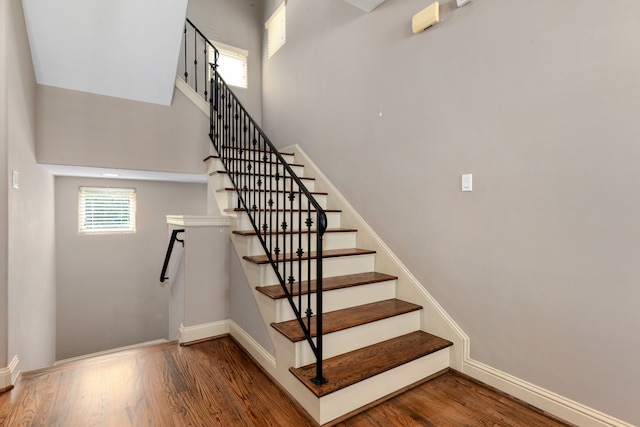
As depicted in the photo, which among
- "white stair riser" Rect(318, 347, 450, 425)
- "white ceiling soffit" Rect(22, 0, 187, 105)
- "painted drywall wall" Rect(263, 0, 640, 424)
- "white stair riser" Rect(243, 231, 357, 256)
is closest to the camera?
"painted drywall wall" Rect(263, 0, 640, 424)

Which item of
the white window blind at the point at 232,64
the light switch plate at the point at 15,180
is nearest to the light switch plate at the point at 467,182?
→ the light switch plate at the point at 15,180

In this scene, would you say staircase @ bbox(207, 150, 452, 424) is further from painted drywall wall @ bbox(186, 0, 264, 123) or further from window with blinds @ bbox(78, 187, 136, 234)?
painted drywall wall @ bbox(186, 0, 264, 123)

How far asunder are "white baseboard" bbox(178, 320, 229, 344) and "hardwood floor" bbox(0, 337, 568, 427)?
34cm

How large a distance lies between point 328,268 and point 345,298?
0.31 m

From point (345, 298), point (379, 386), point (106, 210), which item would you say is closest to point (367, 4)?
point (345, 298)

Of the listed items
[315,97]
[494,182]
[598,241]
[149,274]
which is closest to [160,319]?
[149,274]

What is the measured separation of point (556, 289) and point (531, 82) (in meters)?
1.16

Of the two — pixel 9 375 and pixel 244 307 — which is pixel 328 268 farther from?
pixel 9 375

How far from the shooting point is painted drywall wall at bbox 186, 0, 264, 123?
180 inches

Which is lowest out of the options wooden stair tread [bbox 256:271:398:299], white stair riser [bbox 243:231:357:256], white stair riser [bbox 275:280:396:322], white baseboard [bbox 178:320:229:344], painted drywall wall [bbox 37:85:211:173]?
white baseboard [bbox 178:320:229:344]

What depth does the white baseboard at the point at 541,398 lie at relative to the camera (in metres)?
1.53

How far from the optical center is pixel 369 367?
1809 mm

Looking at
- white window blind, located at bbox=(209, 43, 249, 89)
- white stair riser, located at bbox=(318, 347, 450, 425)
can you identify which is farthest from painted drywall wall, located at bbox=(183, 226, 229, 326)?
white window blind, located at bbox=(209, 43, 249, 89)

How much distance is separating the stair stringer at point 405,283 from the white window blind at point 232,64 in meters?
2.43
